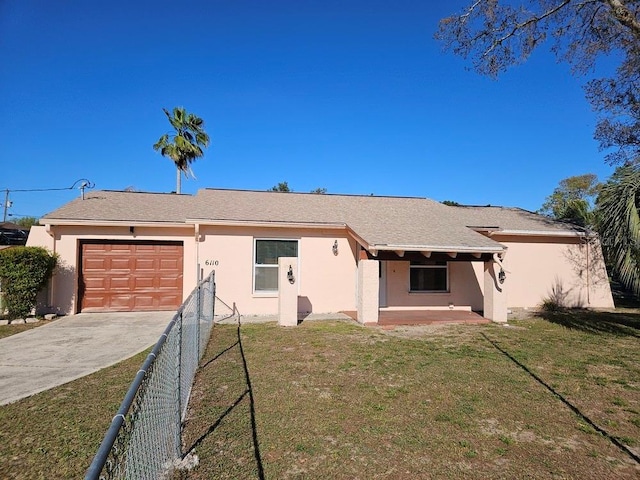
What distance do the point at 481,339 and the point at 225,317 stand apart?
22.8ft

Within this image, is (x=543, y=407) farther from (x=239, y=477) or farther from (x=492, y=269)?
(x=492, y=269)

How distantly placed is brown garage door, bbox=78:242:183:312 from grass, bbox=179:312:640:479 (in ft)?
13.8

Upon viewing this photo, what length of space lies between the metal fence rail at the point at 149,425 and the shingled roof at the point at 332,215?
6.97 m

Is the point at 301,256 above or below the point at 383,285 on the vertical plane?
above

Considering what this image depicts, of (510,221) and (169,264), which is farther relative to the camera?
(510,221)

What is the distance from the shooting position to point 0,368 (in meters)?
6.28

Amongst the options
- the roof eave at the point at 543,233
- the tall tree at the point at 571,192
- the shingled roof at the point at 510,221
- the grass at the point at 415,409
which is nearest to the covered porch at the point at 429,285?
the roof eave at the point at 543,233

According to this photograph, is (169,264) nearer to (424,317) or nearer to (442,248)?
(424,317)

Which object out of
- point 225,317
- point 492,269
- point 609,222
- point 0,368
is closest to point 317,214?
point 225,317

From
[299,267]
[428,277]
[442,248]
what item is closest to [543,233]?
[428,277]

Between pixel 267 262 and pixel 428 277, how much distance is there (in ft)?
17.8

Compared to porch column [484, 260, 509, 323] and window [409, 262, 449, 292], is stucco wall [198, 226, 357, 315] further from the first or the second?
porch column [484, 260, 509, 323]

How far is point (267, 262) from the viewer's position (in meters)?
11.7

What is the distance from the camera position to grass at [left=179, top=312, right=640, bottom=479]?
357 centimetres
